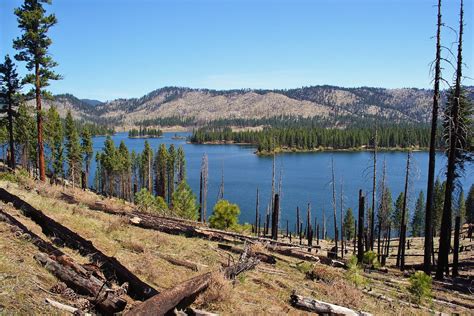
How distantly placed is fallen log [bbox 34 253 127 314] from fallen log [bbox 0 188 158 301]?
0.58 meters

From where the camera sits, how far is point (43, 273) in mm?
6938

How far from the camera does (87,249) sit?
878cm

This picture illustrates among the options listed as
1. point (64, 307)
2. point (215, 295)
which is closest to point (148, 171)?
point (215, 295)

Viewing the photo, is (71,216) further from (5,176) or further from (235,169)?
(235,169)

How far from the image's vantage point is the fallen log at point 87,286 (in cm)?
609

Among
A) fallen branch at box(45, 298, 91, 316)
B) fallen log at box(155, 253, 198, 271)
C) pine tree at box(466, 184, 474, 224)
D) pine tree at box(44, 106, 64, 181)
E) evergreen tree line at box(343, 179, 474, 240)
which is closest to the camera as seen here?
Answer: fallen branch at box(45, 298, 91, 316)

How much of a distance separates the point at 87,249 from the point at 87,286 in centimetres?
241

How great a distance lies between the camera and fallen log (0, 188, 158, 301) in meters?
7.10

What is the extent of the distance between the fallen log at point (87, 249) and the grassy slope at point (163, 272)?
9.7 inches

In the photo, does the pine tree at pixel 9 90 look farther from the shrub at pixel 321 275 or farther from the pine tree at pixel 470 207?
the pine tree at pixel 470 207

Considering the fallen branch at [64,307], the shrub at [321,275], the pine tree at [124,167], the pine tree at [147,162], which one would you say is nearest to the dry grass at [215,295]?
the fallen branch at [64,307]

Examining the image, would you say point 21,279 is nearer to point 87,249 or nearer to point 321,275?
point 87,249

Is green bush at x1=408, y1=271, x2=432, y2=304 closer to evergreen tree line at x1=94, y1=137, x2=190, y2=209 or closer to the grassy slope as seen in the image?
the grassy slope

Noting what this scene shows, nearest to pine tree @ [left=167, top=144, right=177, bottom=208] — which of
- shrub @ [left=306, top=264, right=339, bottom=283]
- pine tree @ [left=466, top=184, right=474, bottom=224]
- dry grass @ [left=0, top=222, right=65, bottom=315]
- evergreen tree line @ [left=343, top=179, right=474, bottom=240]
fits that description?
Result: evergreen tree line @ [left=343, top=179, right=474, bottom=240]
